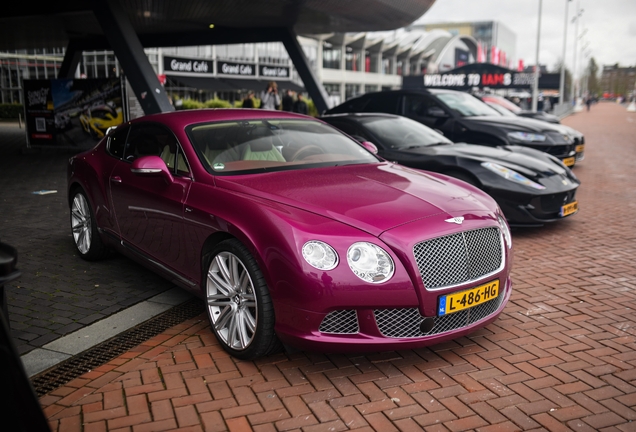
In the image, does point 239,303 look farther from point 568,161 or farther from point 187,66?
point 187,66

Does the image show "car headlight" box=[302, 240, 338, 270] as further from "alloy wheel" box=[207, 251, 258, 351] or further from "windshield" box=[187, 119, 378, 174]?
"windshield" box=[187, 119, 378, 174]

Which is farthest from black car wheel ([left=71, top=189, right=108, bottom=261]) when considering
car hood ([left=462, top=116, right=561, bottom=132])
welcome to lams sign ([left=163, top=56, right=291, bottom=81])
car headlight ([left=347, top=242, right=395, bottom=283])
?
welcome to lams sign ([left=163, top=56, right=291, bottom=81])

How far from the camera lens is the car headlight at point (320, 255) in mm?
3318

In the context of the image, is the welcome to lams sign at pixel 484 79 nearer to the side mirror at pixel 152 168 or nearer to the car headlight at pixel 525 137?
the car headlight at pixel 525 137

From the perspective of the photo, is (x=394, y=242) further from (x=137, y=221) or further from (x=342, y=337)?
(x=137, y=221)

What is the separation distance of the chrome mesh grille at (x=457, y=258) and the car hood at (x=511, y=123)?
659 centimetres

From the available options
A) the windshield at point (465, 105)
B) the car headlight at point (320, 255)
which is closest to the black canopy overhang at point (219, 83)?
the windshield at point (465, 105)

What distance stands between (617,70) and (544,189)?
218354 mm

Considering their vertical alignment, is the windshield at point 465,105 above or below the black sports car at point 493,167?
above

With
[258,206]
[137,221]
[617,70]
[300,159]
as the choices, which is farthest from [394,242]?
[617,70]

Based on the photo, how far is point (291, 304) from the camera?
3373mm

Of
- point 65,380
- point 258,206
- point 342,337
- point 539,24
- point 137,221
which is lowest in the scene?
point 65,380

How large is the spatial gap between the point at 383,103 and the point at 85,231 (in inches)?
243

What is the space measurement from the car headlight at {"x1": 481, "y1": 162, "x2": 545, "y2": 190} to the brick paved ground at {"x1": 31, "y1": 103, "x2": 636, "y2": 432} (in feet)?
7.68
